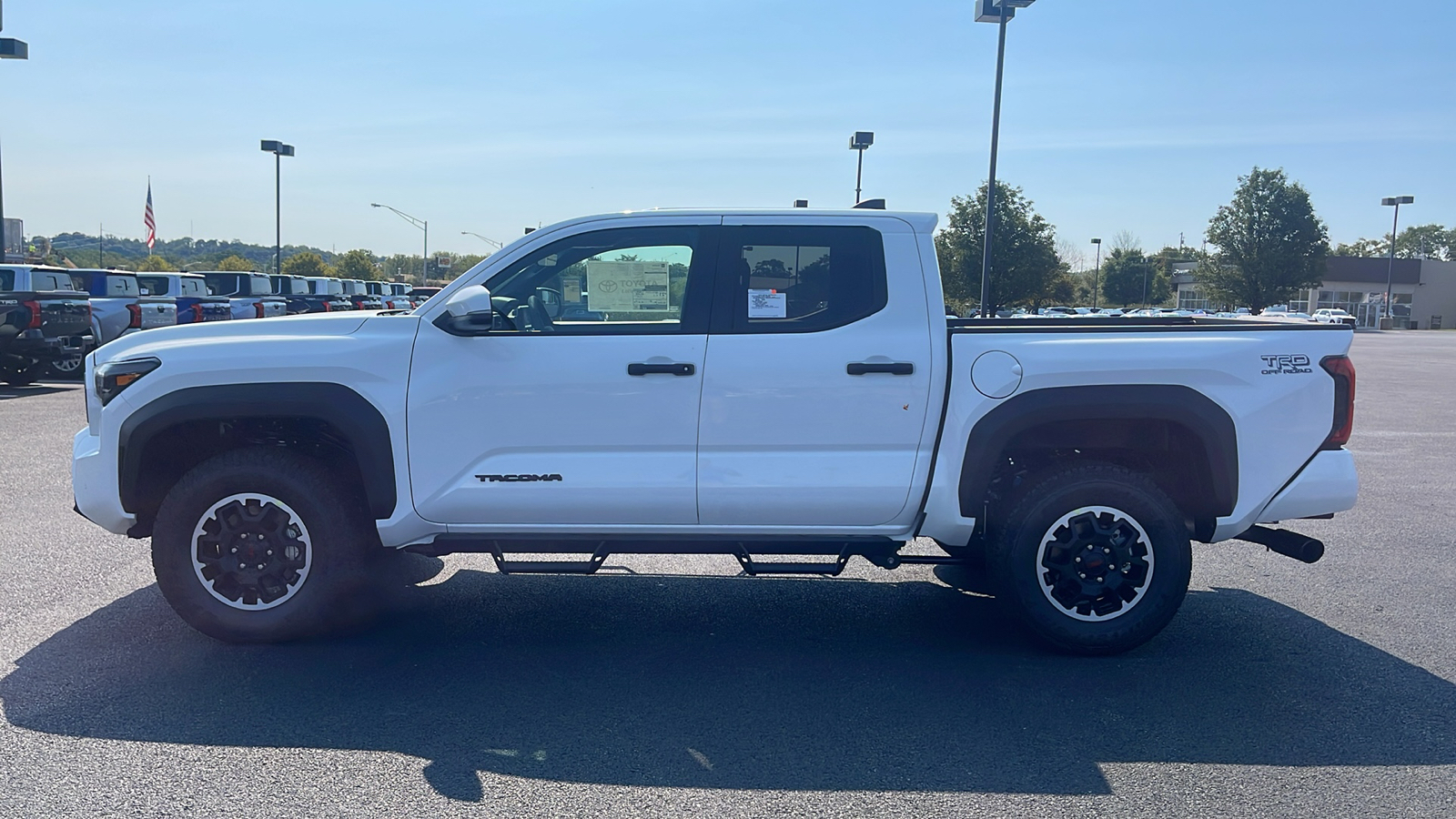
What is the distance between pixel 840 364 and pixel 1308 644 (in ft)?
8.84

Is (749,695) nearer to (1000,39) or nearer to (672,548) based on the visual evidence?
(672,548)

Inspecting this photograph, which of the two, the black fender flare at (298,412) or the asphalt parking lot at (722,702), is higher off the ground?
the black fender flare at (298,412)

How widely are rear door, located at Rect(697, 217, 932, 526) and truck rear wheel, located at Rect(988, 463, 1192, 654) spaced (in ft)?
1.96

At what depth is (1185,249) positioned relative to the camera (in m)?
107

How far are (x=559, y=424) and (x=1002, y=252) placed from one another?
36985 millimetres

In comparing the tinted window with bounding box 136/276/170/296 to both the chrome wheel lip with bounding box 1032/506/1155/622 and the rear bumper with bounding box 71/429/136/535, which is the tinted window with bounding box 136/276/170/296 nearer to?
the rear bumper with bounding box 71/429/136/535

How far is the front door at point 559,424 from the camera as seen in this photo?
493 centimetres

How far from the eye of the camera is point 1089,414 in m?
4.98

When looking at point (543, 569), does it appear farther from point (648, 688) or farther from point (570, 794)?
point (570, 794)

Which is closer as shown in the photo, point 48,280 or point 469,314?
point 469,314

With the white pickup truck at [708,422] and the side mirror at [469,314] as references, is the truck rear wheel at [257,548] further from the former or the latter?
the side mirror at [469,314]

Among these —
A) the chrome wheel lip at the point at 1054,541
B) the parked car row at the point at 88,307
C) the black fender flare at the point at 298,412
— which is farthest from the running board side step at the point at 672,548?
the parked car row at the point at 88,307

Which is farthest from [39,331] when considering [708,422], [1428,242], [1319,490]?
[1428,242]

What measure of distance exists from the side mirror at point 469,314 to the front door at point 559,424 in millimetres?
61
